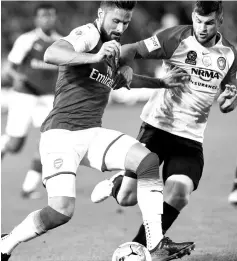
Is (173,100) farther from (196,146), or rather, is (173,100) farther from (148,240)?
(148,240)

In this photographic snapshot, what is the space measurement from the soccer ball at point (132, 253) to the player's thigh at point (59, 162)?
53cm

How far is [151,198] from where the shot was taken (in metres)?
5.34

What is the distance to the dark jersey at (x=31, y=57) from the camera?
32.2 ft

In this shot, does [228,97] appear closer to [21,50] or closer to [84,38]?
[84,38]

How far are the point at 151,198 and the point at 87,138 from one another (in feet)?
2.19

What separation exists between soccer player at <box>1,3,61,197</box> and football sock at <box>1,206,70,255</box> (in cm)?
384

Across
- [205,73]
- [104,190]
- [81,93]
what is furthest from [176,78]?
[104,190]

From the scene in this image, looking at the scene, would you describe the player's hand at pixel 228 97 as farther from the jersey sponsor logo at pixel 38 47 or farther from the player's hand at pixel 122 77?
the jersey sponsor logo at pixel 38 47

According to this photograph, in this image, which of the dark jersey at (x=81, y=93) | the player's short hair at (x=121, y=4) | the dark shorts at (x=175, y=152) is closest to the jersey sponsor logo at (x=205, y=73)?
the dark shorts at (x=175, y=152)

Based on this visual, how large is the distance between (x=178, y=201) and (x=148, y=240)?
0.63 metres

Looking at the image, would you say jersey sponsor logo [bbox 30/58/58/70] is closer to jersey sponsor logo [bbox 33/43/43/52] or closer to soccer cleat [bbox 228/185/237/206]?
jersey sponsor logo [bbox 33/43/43/52]

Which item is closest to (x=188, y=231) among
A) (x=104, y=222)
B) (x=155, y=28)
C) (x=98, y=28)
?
(x=104, y=222)

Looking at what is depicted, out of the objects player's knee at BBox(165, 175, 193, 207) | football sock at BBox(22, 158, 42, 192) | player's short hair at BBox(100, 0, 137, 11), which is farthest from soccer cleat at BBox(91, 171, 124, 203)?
football sock at BBox(22, 158, 42, 192)

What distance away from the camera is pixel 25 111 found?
31.4 ft
